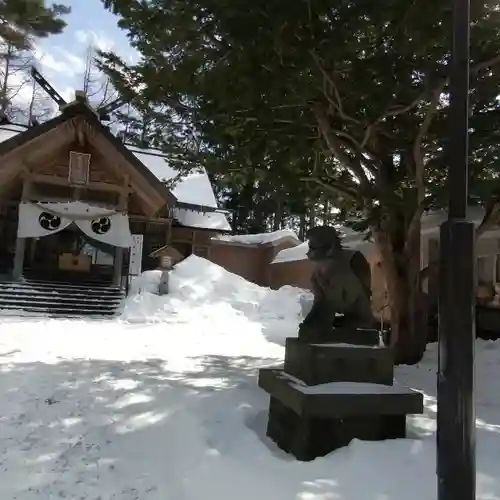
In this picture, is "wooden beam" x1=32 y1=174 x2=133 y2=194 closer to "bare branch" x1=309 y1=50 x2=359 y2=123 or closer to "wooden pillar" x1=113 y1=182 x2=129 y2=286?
"wooden pillar" x1=113 y1=182 x2=129 y2=286

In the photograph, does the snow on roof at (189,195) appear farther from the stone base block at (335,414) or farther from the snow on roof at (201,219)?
the stone base block at (335,414)

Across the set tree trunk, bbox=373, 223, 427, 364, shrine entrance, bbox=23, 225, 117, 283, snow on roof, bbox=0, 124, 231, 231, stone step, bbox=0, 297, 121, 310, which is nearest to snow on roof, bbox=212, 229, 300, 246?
snow on roof, bbox=0, 124, 231, 231

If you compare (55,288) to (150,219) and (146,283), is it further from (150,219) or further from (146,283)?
(150,219)

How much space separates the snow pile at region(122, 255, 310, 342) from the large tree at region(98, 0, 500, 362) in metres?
4.93

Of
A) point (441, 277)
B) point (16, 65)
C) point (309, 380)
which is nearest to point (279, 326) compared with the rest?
point (309, 380)

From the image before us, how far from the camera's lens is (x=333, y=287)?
4.60 metres

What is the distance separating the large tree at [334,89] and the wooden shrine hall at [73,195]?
24.1ft

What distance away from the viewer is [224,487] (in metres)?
3.51

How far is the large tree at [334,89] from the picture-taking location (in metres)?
5.33

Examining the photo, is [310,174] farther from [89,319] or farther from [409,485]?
[89,319]

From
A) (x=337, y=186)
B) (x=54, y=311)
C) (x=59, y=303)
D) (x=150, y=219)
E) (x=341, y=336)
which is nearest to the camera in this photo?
(x=341, y=336)

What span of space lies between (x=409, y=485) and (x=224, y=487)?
1237 millimetres

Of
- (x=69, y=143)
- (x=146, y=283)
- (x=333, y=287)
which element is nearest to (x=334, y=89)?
(x=333, y=287)

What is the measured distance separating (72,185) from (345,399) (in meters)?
14.9
